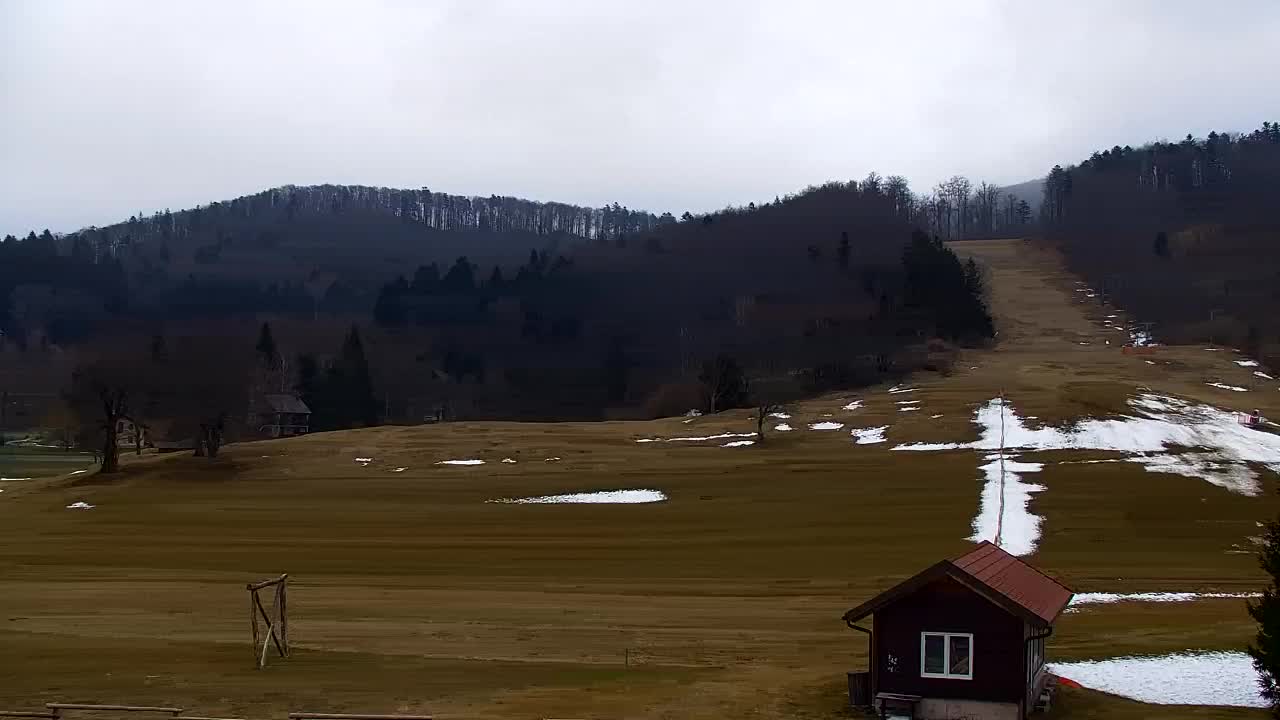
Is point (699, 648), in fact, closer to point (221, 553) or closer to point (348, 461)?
point (221, 553)

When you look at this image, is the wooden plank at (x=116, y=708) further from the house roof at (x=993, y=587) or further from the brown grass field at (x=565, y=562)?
the house roof at (x=993, y=587)

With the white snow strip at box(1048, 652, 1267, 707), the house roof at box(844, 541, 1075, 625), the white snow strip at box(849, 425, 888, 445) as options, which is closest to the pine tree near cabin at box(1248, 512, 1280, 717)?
the house roof at box(844, 541, 1075, 625)

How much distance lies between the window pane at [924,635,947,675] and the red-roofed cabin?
0.07 ft

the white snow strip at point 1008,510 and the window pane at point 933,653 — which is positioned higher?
the window pane at point 933,653

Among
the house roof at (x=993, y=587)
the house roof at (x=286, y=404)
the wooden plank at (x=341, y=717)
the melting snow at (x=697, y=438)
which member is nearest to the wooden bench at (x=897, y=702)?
the house roof at (x=993, y=587)

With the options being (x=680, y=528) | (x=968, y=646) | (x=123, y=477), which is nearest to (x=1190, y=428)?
(x=680, y=528)

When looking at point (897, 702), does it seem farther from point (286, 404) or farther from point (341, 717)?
point (286, 404)

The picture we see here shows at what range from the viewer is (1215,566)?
47.9m

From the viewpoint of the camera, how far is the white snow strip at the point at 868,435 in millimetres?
79000

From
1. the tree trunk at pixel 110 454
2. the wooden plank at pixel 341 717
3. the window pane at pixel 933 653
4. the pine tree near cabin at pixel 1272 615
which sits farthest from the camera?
the tree trunk at pixel 110 454

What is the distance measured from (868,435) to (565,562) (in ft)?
116

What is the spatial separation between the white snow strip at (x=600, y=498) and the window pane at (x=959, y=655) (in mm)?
38383

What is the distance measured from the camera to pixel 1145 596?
42281 mm

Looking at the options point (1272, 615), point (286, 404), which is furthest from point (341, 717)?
point (286, 404)
